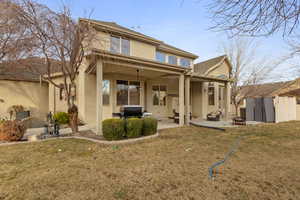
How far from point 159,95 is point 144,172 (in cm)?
961

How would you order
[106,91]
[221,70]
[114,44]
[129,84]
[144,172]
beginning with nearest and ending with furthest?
[144,172] < [106,91] < [114,44] < [129,84] < [221,70]

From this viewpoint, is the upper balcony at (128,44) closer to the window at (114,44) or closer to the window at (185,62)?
the window at (114,44)

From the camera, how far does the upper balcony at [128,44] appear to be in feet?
30.3

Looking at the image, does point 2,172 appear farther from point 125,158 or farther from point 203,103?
point 203,103

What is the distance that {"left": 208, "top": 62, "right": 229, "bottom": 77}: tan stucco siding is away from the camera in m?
15.1

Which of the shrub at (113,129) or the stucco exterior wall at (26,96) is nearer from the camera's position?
the shrub at (113,129)

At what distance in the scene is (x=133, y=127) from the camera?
20.0ft

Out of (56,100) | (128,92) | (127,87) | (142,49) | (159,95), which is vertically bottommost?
(56,100)

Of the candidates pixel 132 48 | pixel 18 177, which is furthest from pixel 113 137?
pixel 132 48

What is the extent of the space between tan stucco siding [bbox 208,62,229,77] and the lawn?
1078 cm

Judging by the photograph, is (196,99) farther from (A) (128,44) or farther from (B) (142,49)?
(A) (128,44)

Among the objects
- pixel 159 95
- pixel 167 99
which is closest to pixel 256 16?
pixel 159 95

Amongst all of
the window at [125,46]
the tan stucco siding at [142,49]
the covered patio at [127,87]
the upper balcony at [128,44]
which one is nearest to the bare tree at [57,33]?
the covered patio at [127,87]

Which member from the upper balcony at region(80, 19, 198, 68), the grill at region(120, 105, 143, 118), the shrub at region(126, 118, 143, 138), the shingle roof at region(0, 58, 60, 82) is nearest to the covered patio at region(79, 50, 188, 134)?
the upper balcony at region(80, 19, 198, 68)
